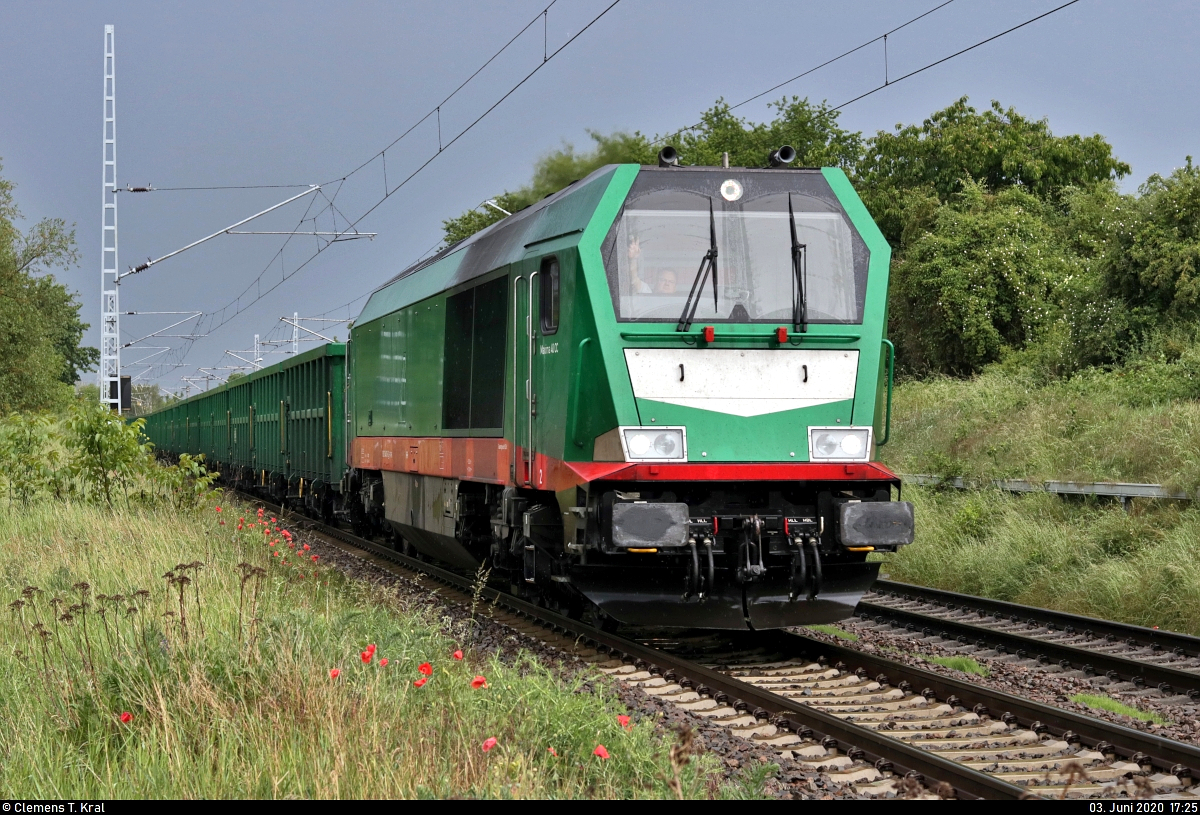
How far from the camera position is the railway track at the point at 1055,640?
7980 mm

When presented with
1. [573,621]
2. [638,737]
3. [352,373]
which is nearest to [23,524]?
[352,373]

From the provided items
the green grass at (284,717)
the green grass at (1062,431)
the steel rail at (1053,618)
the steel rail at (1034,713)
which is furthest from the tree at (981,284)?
the green grass at (284,717)

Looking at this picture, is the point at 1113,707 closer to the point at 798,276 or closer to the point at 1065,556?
the point at 798,276

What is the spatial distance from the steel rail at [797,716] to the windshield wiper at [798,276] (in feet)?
8.18

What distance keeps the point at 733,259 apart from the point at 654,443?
4.87 feet

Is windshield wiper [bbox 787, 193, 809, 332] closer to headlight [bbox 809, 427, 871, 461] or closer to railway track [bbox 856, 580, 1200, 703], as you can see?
headlight [bbox 809, 427, 871, 461]

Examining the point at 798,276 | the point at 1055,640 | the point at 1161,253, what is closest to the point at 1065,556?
the point at 1055,640

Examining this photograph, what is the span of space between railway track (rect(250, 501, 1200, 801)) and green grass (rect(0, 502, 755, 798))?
29.7 inches

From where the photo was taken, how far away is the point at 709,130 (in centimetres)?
4753

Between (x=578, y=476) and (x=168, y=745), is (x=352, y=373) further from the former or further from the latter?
(x=168, y=745)

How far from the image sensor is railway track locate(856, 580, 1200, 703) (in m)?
7.98

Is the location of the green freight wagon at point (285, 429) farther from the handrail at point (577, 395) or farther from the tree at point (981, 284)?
the tree at point (981, 284)

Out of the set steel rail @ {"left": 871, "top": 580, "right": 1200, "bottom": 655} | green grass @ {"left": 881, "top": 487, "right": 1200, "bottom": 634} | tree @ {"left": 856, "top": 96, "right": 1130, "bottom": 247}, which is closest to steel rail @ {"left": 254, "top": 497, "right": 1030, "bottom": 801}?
steel rail @ {"left": 871, "top": 580, "right": 1200, "bottom": 655}

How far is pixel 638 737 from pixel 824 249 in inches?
171
